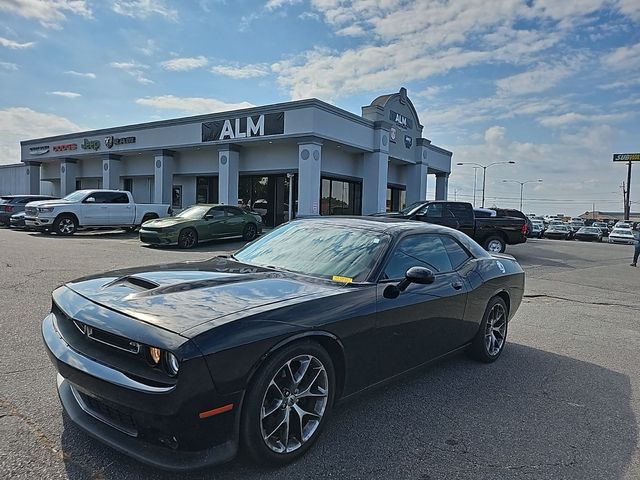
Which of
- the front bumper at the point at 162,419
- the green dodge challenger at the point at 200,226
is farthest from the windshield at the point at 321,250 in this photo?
the green dodge challenger at the point at 200,226

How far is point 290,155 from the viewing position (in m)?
22.9

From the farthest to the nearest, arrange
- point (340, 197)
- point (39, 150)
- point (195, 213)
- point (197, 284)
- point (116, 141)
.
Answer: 1. point (39, 150)
2. point (116, 141)
3. point (340, 197)
4. point (195, 213)
5. point (197, 284)

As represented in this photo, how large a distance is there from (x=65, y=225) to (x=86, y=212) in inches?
35.3

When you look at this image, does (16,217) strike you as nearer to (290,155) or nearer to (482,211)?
(290,155)

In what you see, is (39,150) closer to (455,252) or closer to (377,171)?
(377,171)

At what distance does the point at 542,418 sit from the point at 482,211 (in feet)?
47.4

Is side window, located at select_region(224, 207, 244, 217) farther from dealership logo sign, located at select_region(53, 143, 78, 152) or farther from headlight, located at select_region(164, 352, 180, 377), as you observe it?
dealership logo sign, located at select_region(53, 143, 78, 152)

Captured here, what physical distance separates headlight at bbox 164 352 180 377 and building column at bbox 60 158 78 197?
111ft

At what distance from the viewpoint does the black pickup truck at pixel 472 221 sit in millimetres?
16297

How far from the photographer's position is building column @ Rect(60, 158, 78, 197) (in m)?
31.4

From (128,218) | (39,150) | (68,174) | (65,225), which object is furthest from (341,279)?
(39,150)

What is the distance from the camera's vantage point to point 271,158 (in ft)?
76.8

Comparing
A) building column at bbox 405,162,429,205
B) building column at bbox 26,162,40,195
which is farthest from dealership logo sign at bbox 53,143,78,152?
building column at bbox 405,162,429,205

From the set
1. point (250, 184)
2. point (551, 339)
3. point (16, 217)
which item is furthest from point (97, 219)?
→ point (551, 339)
